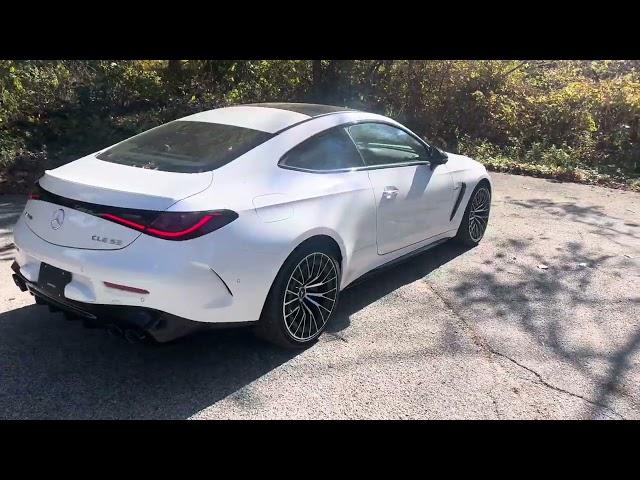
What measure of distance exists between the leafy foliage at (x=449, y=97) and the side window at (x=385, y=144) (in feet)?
18.6

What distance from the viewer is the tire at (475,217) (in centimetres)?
539

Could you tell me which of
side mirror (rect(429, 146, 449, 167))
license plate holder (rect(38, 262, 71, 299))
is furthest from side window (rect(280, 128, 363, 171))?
license plate holder (rect(38, 262, 71, 299))

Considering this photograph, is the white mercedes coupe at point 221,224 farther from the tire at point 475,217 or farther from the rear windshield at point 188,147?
the tire at point 475,217

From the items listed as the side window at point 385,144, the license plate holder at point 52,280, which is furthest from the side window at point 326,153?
the license plate holder at point 52,280

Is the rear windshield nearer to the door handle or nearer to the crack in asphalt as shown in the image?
the door handle

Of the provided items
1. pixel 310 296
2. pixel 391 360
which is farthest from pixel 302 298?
pixel 391 360

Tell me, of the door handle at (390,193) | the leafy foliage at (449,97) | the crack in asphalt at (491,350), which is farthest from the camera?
the leafy foliage at (449,97)

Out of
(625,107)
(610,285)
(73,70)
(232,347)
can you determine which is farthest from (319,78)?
(232,347)

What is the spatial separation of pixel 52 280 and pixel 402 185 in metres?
2.59

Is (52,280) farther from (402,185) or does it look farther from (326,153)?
(402,185)

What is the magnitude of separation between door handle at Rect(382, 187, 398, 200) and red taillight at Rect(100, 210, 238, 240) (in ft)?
5.38

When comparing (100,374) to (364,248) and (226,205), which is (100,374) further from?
(364,248)

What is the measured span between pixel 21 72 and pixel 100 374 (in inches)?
287

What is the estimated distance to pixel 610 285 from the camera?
483 cm
